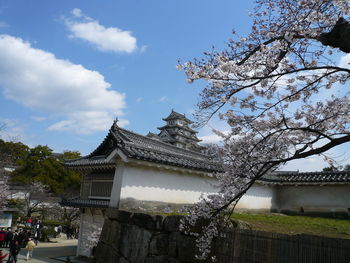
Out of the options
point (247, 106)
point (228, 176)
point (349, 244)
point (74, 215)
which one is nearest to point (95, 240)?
point (228, 176)

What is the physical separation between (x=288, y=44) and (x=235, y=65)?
842 millimetres

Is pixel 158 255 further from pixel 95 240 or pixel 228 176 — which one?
pixel 95 240

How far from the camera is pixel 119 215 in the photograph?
8.68m

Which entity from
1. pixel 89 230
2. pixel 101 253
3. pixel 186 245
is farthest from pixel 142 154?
pixel 89 230

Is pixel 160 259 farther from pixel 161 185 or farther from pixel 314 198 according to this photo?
pixel 314 198

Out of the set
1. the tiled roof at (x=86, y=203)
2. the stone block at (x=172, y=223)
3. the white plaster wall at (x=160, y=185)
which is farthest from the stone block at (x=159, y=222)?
the tiled roof at (x=86, y=203)

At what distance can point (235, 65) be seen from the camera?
462 centimetres

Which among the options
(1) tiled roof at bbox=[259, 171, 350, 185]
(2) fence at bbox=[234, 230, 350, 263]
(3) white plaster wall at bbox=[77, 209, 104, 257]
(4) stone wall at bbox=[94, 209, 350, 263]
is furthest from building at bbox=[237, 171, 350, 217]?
(2) fence at bbox=[234, 230, 350, 263]

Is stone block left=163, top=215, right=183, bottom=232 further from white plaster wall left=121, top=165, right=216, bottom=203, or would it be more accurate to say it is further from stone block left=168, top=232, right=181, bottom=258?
white plaster wall left=121, top=165, right=216, bottom=203

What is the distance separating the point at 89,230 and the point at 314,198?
10300 mm

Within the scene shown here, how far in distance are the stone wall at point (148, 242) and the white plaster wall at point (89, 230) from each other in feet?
11.0

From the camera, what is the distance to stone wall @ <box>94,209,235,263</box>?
5.55m

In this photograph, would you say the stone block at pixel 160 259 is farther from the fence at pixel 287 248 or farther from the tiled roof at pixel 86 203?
the tiled roof at pixel 86 203

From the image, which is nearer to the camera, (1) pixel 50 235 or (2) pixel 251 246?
(2) pixel 251 246
